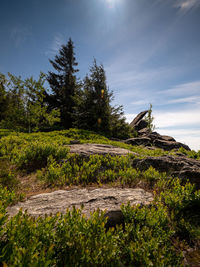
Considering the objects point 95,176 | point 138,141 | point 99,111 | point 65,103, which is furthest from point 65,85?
point 95,176

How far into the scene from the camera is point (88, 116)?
61.3 feet

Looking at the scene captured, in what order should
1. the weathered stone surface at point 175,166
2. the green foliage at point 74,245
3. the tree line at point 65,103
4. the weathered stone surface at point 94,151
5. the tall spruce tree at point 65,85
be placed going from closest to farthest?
the green foliage at point 74,245, the weathered stone surface at point 175,166, the weathered stone surface at point 94,151, the tree line at point 65,103, the tall spruce tree at point 65,85

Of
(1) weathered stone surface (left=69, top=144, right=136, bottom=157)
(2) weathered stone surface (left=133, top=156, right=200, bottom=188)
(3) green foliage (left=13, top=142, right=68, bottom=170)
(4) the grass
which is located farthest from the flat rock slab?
(1) weathered stone surface (left=69, top=144, right=136, bottom=157)

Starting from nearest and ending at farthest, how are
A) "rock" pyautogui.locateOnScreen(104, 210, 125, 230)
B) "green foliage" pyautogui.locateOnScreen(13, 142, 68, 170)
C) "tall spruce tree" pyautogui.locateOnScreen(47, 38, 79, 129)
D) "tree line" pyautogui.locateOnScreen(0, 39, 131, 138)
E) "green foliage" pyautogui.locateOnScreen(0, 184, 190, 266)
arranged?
"green foliage" pyautogui.locateOnScreen(0, 184, 190, 266) → "rock" pyautogui.locateOnScreen(104, 210, 125, 230) → "green foliage" pyautogui.locateOnScreen(13, 142, 68, 170) → "tree line" pyautogui.locateOnScreen(0, 39, 131, 138) → "tall spruce tree" pyautogui.locateOnScreen(47, 38, 79, 129)

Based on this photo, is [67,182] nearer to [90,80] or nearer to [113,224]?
[113,224]

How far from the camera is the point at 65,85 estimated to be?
24344 millimetres

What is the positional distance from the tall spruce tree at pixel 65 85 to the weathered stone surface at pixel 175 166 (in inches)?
706

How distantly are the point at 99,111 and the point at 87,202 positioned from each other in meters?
15.6

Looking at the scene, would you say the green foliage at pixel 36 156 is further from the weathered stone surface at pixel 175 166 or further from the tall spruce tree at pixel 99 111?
the tall spruce tree at pixel 99 111

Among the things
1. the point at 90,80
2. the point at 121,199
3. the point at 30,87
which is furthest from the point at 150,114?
the point at 121,199

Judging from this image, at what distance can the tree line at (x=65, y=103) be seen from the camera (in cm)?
1502

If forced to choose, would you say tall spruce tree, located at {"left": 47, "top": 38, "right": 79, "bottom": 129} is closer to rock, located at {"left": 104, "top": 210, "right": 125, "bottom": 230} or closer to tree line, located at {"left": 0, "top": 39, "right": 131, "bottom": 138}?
tree line, located at {"left": 0, "top": 39, "right": 131, "bottom": 138}

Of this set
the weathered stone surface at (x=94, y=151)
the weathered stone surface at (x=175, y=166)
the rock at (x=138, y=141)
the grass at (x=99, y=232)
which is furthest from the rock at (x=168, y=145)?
the grass at (x=99, y=232)

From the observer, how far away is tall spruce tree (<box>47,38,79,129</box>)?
22812mm
